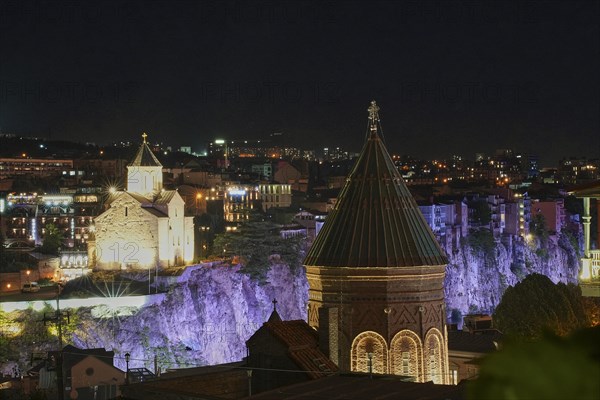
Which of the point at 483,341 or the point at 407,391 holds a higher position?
the point at 407,391

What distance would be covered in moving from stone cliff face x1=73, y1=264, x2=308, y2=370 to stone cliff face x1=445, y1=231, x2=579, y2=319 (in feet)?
63.8

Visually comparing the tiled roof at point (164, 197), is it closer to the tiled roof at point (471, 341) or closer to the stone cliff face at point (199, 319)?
the stone cliff face at point (199, 319)

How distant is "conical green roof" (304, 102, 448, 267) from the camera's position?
21438mm

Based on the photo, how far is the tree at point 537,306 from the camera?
39219mm

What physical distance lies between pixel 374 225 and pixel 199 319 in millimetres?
41734

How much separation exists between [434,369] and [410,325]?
0.98 metres

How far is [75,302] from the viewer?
56.5 meters

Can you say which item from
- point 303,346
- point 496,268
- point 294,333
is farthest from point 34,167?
point 303,346

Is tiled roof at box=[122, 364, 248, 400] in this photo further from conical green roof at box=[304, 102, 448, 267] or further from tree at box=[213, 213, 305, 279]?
tree at box=[213, 213, 305, 279]

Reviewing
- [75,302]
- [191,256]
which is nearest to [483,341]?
[75,302]

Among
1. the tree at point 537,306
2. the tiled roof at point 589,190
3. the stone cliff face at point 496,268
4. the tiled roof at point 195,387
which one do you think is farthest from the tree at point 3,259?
the tiled roof at point 589,190

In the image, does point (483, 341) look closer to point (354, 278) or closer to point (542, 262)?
point (354, 278)

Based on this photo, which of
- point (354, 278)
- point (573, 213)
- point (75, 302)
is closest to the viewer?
point (354, 278)

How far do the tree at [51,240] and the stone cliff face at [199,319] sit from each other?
593 inches
